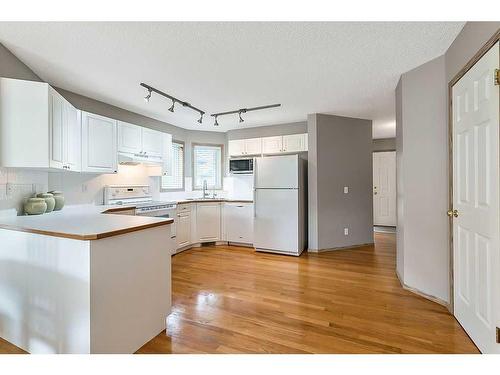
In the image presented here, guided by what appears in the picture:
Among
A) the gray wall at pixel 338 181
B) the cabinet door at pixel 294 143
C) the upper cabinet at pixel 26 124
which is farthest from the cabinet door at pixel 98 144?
the gray wall at pixel 338 181

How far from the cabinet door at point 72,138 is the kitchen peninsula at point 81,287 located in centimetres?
104

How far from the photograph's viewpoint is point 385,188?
625cm

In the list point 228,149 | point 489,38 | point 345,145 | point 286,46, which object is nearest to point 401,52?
point 489,38

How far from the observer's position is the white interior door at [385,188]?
613 centimetres

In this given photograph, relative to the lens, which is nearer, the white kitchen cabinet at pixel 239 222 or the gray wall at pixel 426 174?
the gray wall at pixel 426 174

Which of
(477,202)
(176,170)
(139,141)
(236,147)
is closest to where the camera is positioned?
(477,202)

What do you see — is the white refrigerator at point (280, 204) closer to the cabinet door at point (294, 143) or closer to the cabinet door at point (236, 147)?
the cabinet door at point (294, 143)

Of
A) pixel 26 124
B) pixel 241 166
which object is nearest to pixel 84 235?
pixel 26 124

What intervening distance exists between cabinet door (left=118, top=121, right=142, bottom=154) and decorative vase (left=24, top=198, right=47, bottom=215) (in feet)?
4.11

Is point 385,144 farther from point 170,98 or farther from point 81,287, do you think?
point 81,287

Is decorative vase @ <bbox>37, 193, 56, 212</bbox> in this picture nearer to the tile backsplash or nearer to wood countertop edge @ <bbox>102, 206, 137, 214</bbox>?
the tile backsplash

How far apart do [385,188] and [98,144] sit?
6.23 metres
